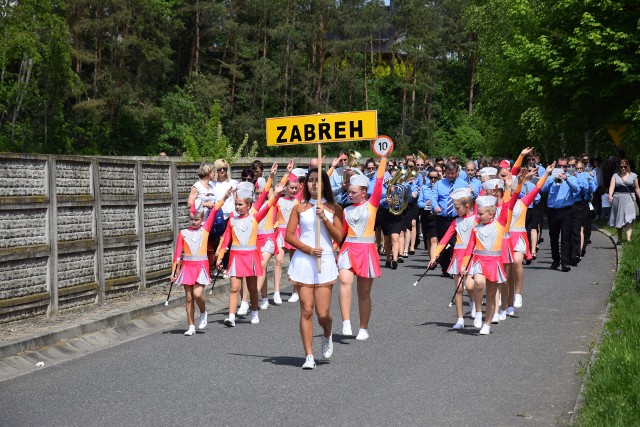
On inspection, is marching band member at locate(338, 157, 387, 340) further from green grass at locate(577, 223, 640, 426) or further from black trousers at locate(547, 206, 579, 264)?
black trousers at locate(547, 206, 579, 264)

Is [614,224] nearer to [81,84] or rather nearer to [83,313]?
[83,313]

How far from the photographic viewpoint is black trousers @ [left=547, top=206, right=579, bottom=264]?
20.9 metres

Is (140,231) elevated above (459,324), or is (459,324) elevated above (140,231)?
(140,231)

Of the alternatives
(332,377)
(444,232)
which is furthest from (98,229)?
(444,232)

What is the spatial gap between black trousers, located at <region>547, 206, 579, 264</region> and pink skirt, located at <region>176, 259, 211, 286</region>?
9.25 metres

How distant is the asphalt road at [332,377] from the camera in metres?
8.52

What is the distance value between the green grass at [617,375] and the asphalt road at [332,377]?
0.25m

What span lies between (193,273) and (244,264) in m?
0.95

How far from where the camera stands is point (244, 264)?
14.1 meters

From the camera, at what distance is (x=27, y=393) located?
961cm

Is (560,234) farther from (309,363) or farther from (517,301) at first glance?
(309,363)

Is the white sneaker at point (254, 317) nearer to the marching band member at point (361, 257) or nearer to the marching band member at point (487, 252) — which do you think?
the marching band member at point (361, 257)

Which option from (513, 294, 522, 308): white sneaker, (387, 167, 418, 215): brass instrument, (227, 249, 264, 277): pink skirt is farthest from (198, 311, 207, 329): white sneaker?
(387, 167, 418, 215): brass instrument

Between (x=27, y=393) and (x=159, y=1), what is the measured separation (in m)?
58.9
